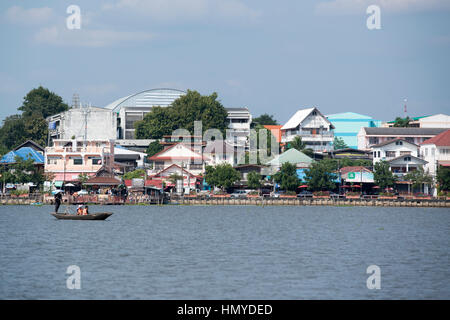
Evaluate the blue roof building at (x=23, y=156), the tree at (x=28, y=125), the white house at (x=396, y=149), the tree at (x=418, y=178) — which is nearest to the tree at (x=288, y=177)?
the tree at (x=418, y=178)

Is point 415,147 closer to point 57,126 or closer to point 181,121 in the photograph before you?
point 181,121

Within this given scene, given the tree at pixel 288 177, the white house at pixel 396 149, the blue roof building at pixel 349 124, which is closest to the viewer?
the tree at pixel 288 177

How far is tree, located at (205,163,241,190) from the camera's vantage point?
96.1 m

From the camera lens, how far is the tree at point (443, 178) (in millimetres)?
94562

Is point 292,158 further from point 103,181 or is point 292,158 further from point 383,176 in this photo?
point 103,181

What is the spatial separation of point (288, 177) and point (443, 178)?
19989mm

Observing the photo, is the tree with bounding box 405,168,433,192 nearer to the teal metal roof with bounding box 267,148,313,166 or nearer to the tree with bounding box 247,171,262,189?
the teal metal roof with bounding box 267,148,313,166

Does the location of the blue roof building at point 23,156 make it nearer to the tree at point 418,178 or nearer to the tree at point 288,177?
the tree at point 288,177

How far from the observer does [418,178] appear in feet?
316

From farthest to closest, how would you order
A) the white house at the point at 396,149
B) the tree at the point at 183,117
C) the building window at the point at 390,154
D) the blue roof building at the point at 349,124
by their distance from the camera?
the blue roof building at the point at 349,124
the tree at the point at 183,117
the building window at the point at 390,154
the white house at the point at 396,149

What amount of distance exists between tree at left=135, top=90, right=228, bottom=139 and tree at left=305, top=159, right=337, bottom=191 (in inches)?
1469

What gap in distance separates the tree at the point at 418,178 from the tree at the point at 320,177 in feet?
33.1

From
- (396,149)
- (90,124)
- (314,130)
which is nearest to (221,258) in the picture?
(396,149)
